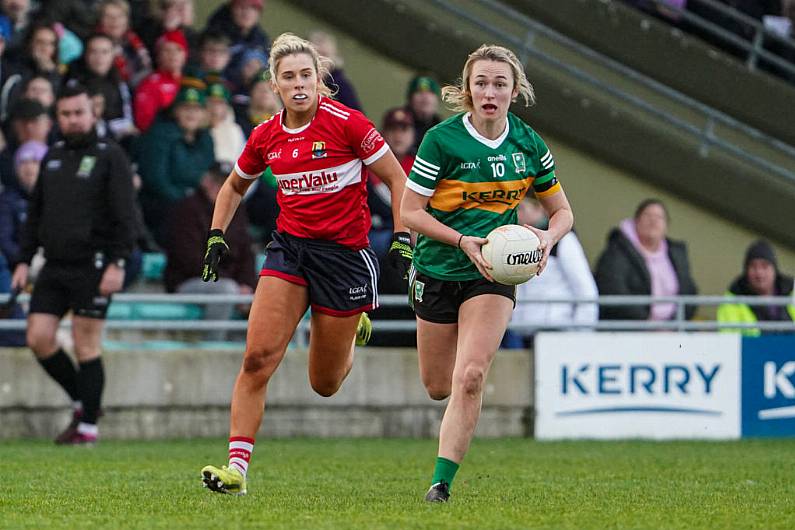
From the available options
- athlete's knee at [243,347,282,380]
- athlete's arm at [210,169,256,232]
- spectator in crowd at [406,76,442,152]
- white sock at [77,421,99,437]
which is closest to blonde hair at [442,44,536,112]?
athlete's arm at [210,169,256,232]

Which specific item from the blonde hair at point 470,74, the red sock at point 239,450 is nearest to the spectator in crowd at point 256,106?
the blonde hair at point 470,74

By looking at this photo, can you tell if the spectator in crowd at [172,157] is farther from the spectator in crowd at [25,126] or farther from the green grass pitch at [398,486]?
the green grass pitch at [398,486]

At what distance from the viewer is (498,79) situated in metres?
8.52

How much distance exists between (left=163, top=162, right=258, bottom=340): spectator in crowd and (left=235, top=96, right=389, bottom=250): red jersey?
5.53 m

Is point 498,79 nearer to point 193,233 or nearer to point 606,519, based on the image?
point 606,519

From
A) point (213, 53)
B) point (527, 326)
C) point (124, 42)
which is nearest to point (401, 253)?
point (527, 326)

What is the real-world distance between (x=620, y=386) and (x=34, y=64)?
6167 millimetres

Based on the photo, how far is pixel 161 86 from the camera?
1616 cm

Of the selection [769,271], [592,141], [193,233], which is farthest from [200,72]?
[769,271]

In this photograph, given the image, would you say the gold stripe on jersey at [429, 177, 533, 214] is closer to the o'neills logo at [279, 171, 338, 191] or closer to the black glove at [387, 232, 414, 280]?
the black glove at [387, 232, 414, 280]

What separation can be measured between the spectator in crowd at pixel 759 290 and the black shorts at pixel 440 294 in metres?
7.32

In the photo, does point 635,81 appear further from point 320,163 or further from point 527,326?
point 320,163

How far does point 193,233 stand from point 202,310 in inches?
29.3

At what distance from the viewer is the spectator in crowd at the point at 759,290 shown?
15.7 m
